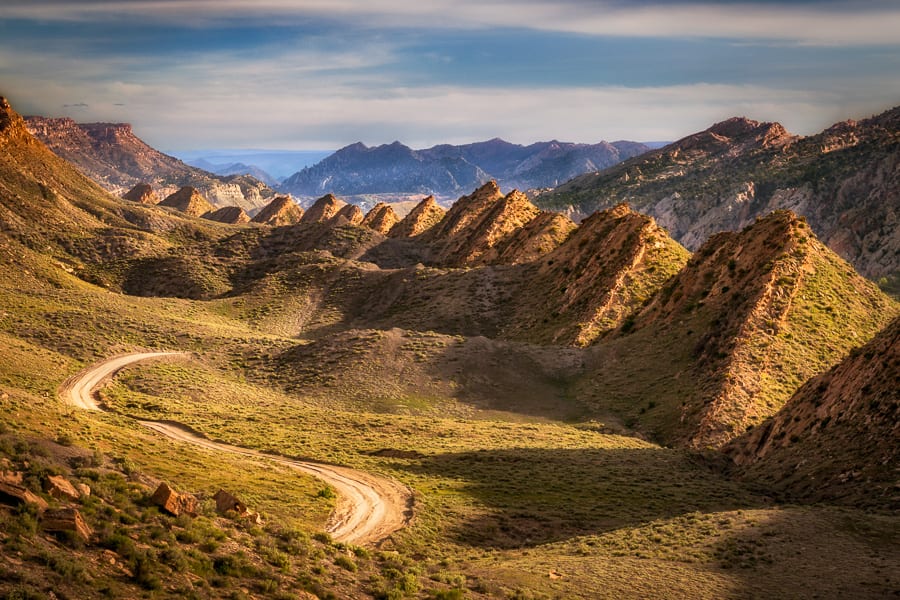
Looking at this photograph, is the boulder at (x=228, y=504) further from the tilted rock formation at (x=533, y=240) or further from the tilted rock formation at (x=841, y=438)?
the tilted rock formation at (x=533, y=240)

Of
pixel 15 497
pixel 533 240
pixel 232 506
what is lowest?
pixel 232 506

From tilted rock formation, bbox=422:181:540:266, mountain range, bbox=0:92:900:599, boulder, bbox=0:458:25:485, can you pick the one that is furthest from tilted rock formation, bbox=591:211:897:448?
tilted rock formation, bbox=422:181:540:266

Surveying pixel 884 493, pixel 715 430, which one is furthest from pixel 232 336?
pixel 884 493

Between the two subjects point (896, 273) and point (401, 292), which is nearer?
point (401, 292)

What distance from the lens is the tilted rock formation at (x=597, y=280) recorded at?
92.4m

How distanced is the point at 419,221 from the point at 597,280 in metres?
90.9

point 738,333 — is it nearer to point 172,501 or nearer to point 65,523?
point 172,501

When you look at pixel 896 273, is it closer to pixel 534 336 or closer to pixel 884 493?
pixel 534 336

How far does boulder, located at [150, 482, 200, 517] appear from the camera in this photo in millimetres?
28906

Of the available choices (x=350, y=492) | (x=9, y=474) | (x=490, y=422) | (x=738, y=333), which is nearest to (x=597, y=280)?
(x=738, y=333)

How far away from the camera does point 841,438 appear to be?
48.8m

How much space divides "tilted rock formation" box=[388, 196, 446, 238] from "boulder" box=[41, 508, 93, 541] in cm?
15333

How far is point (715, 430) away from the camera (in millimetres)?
Result: 62625

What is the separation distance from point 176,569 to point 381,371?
56.4m
